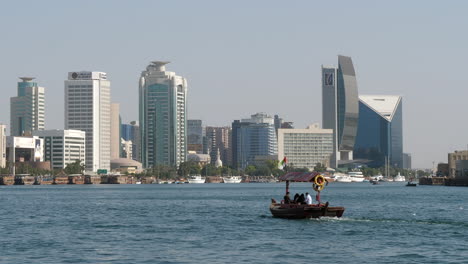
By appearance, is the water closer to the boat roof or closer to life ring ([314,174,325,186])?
life ring ([314,174,325,186])

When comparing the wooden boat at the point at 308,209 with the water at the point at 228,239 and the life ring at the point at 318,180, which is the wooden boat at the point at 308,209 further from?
the water at the point at 228,239

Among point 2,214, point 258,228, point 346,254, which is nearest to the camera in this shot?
point 346,254

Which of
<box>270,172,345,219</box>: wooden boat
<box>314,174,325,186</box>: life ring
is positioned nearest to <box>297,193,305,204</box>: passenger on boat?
<box>270,172,345,219</box>: wooden boat

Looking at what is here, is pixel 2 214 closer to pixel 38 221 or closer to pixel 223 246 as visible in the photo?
pixel 38 221

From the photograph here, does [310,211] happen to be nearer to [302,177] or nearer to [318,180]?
[318,180]

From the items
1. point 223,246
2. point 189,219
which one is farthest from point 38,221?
point 223,246

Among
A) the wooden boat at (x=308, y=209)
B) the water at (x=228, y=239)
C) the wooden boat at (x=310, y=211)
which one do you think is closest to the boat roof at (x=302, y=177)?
the wooden boat at (x=308, y=209)

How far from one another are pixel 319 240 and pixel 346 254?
918 centimetres

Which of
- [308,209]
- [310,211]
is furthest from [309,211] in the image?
[308,209]

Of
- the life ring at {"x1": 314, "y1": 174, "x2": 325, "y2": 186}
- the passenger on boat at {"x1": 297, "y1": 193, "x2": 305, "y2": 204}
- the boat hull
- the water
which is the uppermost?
the life ring at {"x1": 314, "y1": 174, "x2": 325, "y2": 186}

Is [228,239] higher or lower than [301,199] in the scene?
lower

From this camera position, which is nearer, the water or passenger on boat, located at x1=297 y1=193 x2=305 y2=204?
the water

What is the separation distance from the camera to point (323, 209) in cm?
9306

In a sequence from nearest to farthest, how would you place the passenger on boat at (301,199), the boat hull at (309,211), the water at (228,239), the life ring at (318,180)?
the water at (228,239) → the boat hull at (309,211) → the life ring at (318,180) → the passenger on boat at (301,199)
